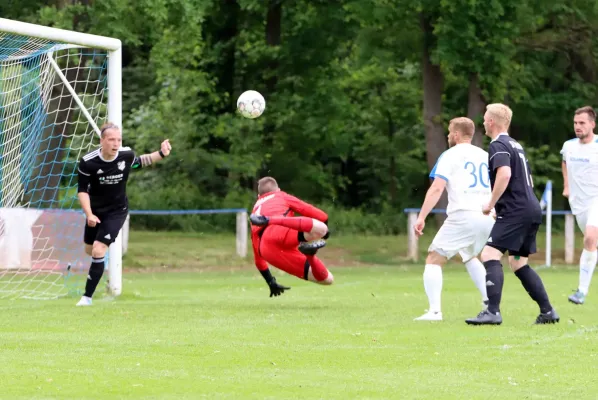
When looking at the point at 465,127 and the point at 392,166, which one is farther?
the point at 392,166

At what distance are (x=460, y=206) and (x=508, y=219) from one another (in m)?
0.67

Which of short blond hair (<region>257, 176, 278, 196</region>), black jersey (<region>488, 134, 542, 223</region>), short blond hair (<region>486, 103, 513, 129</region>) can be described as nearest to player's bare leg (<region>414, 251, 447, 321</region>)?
black jersey (<region>488, 134, 542, 223</region>)

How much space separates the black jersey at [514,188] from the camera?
10336 millimetres

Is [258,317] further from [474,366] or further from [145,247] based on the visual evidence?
[145,247]

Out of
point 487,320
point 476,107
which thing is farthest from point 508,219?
point 476,107

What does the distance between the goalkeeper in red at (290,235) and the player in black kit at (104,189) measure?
130 centimetres

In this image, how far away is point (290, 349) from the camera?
8.69 meters

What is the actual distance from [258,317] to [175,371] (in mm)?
4059

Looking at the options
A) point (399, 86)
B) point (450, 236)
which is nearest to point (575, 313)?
point (450, 236)

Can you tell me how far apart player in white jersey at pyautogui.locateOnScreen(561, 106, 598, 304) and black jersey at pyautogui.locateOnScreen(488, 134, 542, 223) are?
269 centimetres

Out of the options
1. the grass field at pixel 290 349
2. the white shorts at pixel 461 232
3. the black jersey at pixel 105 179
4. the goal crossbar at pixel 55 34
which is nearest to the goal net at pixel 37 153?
the goal crossbar at pixel 55 34

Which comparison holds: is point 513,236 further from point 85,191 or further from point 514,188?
point 85,191

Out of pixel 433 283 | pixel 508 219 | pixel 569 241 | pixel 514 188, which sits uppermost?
pixel 514 188

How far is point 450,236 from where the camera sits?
35.8ft
